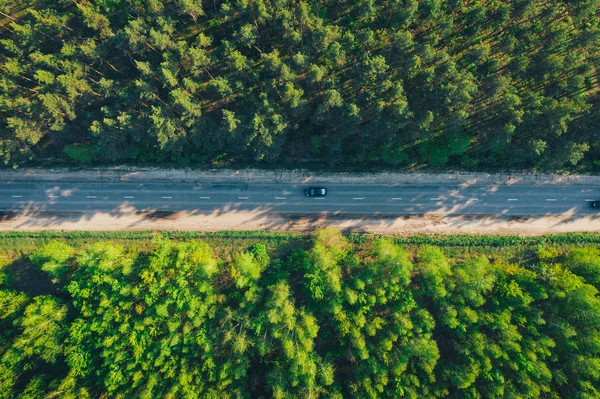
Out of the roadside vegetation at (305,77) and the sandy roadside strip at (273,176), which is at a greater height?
the roadside vegetation at (305,77)

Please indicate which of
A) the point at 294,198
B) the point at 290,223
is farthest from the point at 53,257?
the point at 294,198

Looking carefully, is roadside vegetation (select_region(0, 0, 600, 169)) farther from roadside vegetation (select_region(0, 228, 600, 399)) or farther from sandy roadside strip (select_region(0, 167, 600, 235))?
roadside vegetation (select_region(0, 228, 600, 399))

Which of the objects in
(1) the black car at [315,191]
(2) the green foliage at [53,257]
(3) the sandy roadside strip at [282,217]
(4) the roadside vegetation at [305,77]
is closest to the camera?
(4) the roadside vegetation at [305,77]

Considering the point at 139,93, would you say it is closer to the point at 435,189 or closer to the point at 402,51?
the point at 402,51

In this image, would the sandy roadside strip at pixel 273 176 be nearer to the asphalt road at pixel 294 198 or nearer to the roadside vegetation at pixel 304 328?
the asphalt road at pixel 294 198

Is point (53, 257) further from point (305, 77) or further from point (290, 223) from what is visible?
point (305, 77)

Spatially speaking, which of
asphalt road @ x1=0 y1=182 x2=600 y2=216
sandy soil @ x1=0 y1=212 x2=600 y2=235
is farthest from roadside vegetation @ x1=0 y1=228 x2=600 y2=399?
asphalt road @ x1=0 y1=182 x2=600 y2=216

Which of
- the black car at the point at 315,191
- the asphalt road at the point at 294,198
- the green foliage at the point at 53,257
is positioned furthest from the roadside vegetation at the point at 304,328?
the black car at the point at 315,191

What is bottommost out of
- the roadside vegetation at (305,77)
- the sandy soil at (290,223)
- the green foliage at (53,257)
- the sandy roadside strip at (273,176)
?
the green foliage at (53,257)
